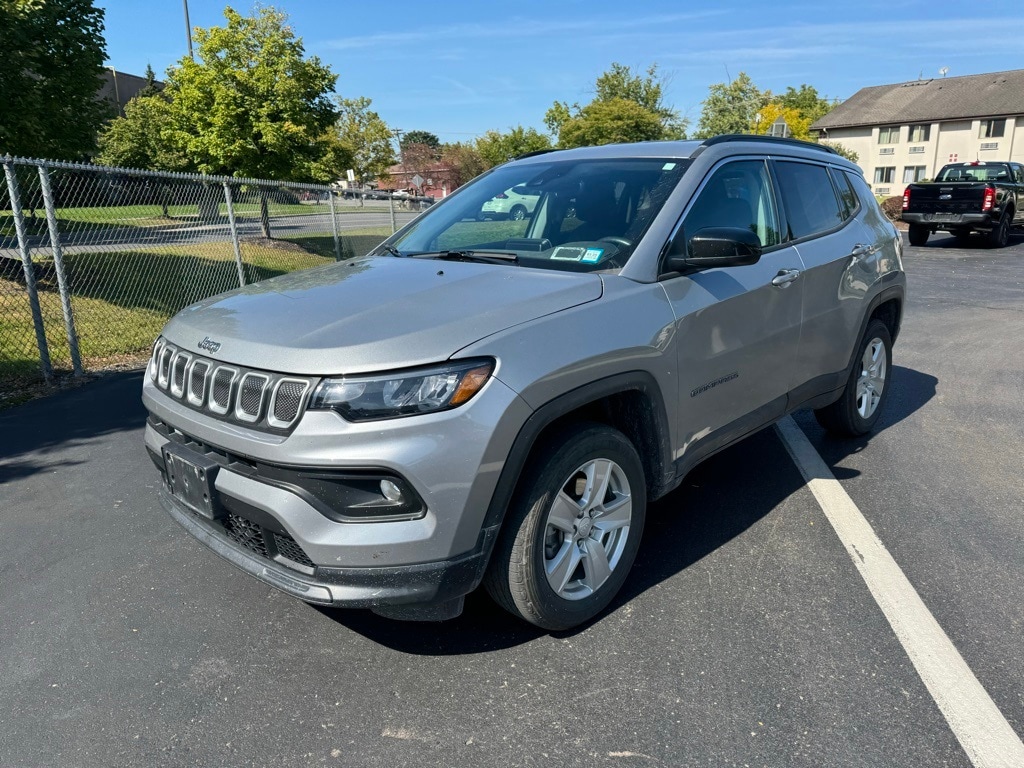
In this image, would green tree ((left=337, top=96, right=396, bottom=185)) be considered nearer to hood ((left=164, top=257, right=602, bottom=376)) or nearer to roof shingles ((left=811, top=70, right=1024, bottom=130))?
roof shingles ((left=811, top=70, right=1024, bottom=130))

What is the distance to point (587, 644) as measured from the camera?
2920mm

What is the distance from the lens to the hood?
2.44 metres

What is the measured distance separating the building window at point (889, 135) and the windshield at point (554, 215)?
6393 centimetres

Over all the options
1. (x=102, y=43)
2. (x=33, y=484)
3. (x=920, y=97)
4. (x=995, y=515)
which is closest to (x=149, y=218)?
(x=102, y=43)

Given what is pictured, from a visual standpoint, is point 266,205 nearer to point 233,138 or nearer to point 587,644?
point 233,138

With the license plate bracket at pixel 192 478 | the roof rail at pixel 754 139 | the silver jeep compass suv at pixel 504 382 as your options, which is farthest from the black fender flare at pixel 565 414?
the roof rail at pixel 754 139

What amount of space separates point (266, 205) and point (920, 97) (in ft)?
197

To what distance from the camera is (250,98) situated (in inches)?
702

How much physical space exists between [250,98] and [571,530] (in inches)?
701

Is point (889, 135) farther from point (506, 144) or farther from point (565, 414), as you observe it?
point (565, 414)

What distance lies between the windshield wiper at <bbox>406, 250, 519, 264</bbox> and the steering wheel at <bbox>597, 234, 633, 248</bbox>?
15.5 inches

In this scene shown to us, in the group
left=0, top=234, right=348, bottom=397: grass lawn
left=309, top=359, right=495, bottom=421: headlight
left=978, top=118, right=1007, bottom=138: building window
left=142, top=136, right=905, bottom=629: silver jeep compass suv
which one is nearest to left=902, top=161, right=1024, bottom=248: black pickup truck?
left=0, top=234, right=348, bottom=397: grass lawn

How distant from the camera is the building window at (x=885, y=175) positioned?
59.3 meters

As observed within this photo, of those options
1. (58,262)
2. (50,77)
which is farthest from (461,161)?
(58,262)
